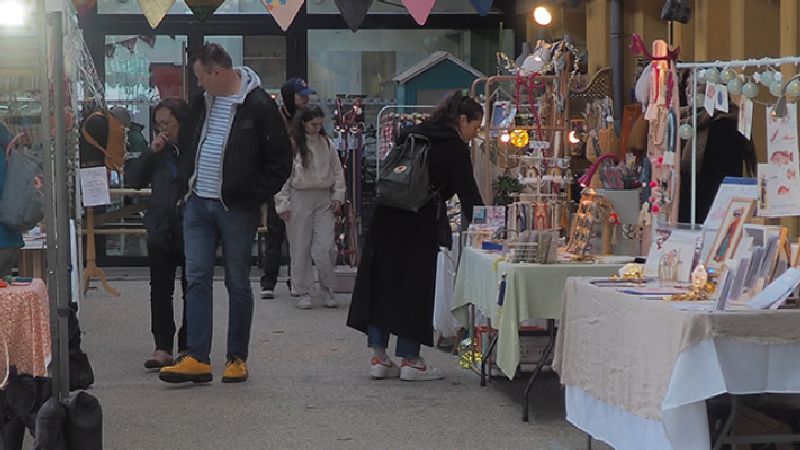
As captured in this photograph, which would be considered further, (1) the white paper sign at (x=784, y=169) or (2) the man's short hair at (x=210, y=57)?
(2) the man's short hair at (x=210, y=57)

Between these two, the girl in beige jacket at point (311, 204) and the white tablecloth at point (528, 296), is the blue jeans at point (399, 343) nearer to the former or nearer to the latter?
the white tablecloth at point (528, 296)

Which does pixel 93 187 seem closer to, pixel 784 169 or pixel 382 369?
pixel 382 369

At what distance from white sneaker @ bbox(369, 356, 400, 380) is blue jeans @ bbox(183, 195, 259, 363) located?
78 cm

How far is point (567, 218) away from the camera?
8375 millimetres

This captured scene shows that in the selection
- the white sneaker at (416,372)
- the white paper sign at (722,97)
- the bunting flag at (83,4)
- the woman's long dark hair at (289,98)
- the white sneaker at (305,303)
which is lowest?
the white sneaker at (416,372)

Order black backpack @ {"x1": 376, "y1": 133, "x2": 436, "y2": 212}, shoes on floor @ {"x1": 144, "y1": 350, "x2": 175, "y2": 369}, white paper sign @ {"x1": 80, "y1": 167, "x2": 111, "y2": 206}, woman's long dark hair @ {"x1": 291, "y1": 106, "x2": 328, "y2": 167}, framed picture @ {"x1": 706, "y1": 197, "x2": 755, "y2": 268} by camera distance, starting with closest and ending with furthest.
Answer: framed picture @ {"x1": 706, "y1": 197, "x2": 755, "y2": 268} < black backpack @ {"x1": 376, "y1": 133, "x2": 436, "y2": 212} < shoes on floor @ {"x1": 144, "y1": 350, "x2": 175, "y2": 369} < white paper sign @ {"x1": 80, "y1": 167, "x2": 111, "y2": 206} < woman's long dark hair @ {"x1": 291, "y1": 106, "x2": 328, "y2": 167}

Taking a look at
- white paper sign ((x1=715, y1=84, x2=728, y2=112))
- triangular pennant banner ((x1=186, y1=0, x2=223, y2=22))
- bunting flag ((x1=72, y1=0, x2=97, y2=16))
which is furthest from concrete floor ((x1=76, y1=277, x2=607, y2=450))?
bunting flag ((x1=72, y1=0, x2=97, y2=16))

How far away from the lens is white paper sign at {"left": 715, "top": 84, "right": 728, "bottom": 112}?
625 cm

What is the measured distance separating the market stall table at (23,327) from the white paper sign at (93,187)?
14.3ft

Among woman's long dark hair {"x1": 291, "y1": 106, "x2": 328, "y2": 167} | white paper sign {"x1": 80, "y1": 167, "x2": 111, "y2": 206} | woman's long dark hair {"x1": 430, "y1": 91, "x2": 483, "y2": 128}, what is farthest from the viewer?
woman's long dark hair {"x1": 291, "y1": 106, "x2": 328, "y2": 167}

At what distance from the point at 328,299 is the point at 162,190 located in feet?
13.1

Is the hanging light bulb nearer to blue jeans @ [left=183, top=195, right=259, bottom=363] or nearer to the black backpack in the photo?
the black backpack

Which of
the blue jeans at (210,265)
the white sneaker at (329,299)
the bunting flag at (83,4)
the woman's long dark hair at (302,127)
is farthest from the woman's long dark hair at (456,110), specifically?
the white sneaker at (329,299)

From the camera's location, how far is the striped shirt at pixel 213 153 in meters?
8.42
